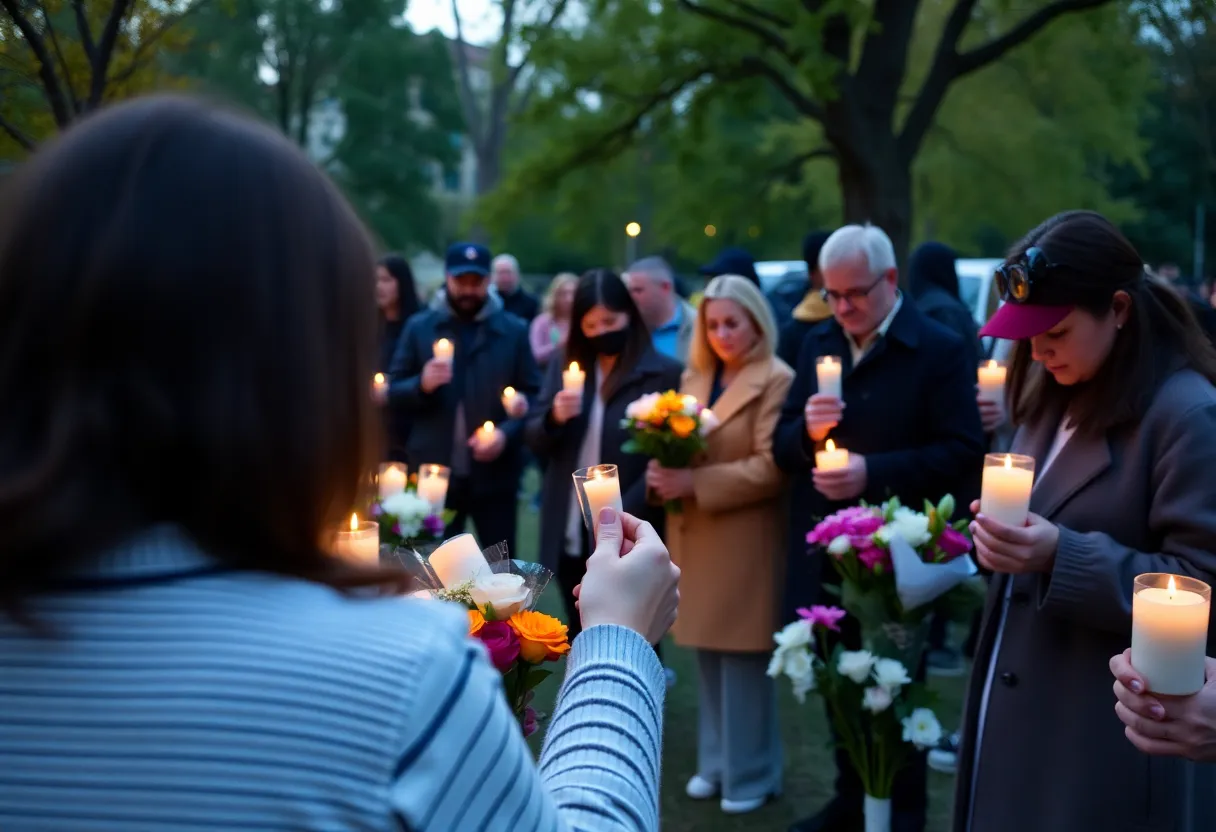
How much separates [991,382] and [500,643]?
3.81 metres

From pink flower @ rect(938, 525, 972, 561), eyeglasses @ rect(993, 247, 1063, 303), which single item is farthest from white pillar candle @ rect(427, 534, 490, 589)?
pink flower @ rect(938, 525, 972, 561)

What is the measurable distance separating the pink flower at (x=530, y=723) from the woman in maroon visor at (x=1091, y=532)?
1301 millimetres

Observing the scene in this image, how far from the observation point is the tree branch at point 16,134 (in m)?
2.99

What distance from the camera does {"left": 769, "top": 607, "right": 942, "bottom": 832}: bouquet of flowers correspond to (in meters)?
3.82

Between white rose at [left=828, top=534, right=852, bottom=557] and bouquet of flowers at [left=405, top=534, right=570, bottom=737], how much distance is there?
70.1 inches

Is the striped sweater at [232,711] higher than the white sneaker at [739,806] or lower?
higher

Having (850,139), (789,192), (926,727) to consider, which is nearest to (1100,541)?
(926,727)

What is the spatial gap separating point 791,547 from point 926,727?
1124 mm

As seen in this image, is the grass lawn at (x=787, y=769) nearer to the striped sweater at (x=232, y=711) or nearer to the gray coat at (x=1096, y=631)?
the gray coat at (x=1096, y=631)

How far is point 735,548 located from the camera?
4.83 metres

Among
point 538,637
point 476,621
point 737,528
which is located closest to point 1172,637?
point 538,637

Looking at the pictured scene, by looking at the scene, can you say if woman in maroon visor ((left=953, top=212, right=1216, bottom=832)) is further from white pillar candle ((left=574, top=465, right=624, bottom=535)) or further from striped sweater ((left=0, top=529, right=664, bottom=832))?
striped sweater ((left=0, top=529, right=664, bottom=832))

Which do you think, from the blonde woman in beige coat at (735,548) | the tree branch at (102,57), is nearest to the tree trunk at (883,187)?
the blonde woman in beige coat at (735,548)

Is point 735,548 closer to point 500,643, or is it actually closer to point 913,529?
point 913,529
